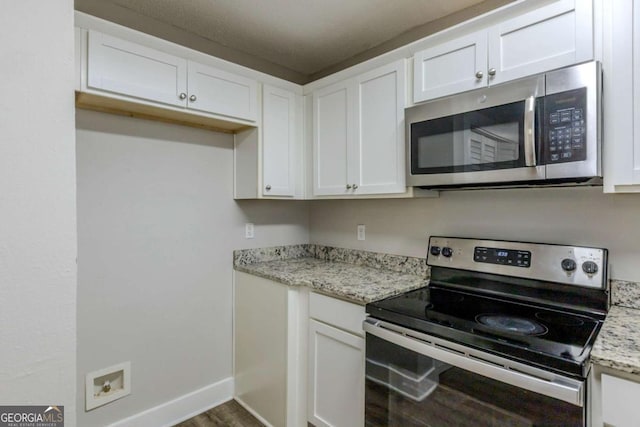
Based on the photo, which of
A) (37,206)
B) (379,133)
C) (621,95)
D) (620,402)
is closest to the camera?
(37,206)

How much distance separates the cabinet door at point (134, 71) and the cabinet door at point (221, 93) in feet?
0.20

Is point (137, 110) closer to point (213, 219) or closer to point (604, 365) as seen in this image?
point (213, 219)

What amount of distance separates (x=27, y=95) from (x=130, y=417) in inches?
73.9

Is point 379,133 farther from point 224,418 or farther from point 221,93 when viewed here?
point 224,418

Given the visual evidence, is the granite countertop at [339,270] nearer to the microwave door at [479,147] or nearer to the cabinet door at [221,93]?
the microwave door at [479,147]

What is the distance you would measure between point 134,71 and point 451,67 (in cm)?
148

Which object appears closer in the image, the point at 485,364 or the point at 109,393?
the point at 485,364

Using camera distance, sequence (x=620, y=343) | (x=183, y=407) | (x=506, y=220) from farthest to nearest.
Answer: (x=183, y=407) → (x=506, y=220) → (x=620, y=343)

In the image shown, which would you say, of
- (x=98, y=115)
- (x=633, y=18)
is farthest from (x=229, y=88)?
(x=633, y=18)

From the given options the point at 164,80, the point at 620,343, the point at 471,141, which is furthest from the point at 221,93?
the point at 620,343

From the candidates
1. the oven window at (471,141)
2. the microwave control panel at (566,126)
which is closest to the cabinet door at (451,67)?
the oven window at (471,141)

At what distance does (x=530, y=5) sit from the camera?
1363mm

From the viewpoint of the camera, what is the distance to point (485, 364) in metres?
1.13

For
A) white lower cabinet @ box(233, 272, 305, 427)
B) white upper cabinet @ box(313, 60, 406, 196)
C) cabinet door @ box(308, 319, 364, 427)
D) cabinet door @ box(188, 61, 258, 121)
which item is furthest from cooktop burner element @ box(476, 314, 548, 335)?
cabinet door @ box(188, 61, 258, 121)
